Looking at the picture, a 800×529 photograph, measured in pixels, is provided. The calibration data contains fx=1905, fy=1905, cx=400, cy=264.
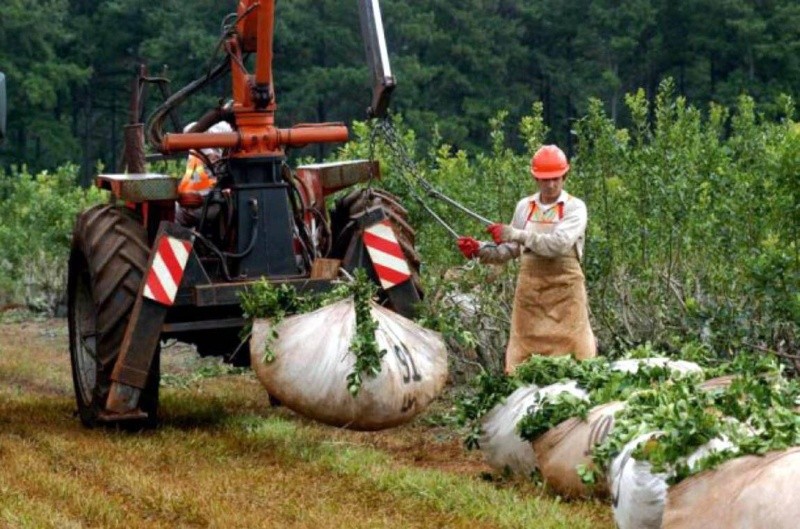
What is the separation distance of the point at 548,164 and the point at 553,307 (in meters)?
0.90

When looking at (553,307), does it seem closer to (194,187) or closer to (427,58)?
(194,187)

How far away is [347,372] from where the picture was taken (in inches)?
395

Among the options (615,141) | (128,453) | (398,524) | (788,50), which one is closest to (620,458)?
(398,524)

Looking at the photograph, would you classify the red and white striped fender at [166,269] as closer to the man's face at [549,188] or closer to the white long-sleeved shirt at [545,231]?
the white long-sleeved shirt at [545,231]

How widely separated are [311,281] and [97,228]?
4.65 ft

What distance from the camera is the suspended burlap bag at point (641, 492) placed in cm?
729

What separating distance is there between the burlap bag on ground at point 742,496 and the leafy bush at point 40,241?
58.4 feet

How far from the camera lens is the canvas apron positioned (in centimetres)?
1147

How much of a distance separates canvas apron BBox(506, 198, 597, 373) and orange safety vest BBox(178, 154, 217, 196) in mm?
2039

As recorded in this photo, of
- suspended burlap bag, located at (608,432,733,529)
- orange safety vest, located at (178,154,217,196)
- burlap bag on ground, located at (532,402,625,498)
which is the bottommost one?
burlap bag on ground, located at (532,402,625,498)

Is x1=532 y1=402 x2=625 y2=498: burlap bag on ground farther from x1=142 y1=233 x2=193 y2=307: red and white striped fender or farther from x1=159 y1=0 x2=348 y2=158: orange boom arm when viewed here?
x1=159 y1=0 x2=348 y2=158: orange boom arm

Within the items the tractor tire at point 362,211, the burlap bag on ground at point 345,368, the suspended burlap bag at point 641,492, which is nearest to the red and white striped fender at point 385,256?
the tractor tire at point 362,211

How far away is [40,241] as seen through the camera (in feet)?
84.9

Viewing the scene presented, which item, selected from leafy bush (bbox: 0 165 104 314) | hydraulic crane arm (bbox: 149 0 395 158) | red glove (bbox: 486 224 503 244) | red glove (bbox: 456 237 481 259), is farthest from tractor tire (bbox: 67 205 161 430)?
leafy bush (bbox: 0 165 104 314)
